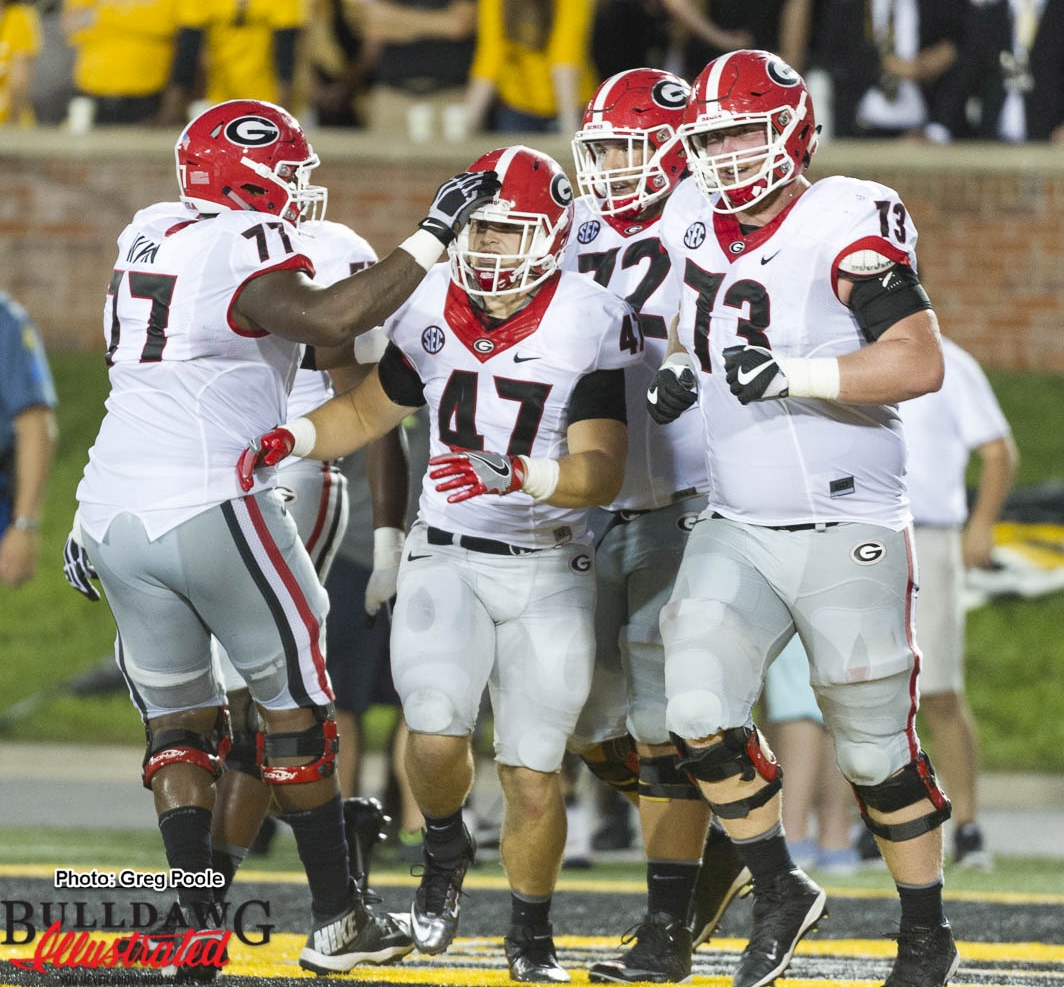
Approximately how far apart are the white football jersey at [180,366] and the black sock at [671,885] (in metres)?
1.35

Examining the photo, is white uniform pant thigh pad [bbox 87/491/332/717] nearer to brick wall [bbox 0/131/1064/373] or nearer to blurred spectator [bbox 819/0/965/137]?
brick wall [bbox 0/131/1064/373]

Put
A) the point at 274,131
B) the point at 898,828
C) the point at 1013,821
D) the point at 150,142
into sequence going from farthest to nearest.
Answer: the point at 150,142 → the point at 1013,821 → the point at 274,131 → the point at 898,828

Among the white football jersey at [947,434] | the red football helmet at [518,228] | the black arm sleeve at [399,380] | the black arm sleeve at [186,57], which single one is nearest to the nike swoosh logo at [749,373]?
the red football helmet at [518,228]

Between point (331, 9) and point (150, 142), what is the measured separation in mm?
1453

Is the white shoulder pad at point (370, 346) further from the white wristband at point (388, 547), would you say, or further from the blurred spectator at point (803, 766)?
the blurred spectator at point (803, 766)

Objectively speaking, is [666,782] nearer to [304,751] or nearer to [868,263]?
[304,751]

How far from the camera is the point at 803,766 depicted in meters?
6.65

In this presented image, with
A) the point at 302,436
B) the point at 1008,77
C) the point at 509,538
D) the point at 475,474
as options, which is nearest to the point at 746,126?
the point at 475,474

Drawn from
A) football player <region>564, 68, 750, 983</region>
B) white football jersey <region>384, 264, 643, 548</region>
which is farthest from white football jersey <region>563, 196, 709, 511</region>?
white football jersey <region>384, 264, 643, 548</region>

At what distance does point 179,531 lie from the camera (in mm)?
4062

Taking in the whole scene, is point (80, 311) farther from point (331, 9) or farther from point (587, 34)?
point (587, 34)

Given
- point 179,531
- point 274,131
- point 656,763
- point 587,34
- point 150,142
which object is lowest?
point 150,142

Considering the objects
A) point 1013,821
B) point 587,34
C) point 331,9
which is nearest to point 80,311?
point 331,9

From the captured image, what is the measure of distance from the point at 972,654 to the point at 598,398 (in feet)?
19.8
